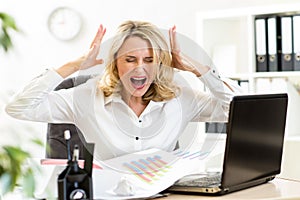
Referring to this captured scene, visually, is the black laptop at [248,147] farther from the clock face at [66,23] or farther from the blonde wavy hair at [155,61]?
the clock face at [66,23]

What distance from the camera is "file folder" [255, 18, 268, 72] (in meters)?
3.86

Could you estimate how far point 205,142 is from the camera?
1.93 metres

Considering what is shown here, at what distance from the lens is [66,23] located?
4520 millimetres

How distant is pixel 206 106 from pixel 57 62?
2517mm

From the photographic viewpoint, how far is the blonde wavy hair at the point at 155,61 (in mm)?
1962

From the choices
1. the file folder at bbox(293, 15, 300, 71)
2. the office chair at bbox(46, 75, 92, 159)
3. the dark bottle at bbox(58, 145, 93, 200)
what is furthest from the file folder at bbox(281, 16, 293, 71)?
the dark bottle at bbox(58, 145, 93, 200)

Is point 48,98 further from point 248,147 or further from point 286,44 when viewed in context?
point 286,44

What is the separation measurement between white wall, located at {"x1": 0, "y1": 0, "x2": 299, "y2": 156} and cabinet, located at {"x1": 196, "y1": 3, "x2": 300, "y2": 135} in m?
0.29

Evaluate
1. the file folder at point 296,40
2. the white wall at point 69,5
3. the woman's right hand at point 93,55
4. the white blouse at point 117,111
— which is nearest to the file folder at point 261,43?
the file folder at point 296,40

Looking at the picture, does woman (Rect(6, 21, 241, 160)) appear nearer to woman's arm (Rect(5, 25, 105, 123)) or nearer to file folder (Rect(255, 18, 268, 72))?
woman's arm (Rect(5, 25, 105, 123))

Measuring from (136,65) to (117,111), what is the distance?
0.19m

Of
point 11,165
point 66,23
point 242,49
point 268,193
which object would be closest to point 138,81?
point 268,193

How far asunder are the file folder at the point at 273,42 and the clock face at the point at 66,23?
144 centimetres

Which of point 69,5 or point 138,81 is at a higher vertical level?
point 69,5
